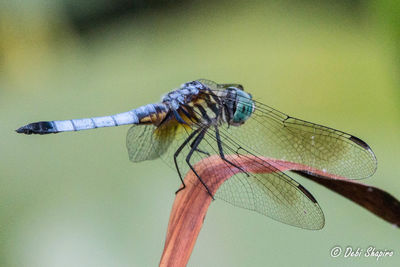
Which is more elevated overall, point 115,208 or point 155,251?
point 115,208

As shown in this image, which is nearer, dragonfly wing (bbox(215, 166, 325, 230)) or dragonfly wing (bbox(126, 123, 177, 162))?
dragonfly wing (bbox(215, 166, 325, 230))

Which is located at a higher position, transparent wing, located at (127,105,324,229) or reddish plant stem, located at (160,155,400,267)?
transparent wing, located at (127,105,324,229)

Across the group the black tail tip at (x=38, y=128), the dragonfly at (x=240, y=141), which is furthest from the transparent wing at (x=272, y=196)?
the black tail tip at (x=38, y=128)

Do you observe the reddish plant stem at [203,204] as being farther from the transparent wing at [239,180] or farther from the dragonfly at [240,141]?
the dragonfly at [240,141]

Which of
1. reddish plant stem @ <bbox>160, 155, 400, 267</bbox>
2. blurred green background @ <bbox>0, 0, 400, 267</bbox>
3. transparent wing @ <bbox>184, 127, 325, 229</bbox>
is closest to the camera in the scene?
reddish plant stem @ <bbox>160, 155, 400, 267</bbox>

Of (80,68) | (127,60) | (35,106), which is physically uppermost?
(127,60)

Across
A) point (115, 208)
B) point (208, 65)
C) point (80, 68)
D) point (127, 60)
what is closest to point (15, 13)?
point (80, 68)

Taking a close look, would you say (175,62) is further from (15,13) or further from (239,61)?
(15,13)

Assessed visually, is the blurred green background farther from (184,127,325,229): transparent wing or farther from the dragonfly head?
the dragonfly head

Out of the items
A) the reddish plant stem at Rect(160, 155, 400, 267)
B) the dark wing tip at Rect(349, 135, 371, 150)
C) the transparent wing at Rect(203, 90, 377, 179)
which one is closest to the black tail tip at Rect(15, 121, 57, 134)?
the reddish plant stem at Rect(160, 155, 400, 267)
